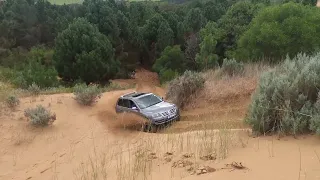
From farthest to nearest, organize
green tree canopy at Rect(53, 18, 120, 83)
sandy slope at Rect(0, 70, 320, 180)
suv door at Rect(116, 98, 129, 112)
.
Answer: green tree canopy at Rect(53, 18, 120, 83) → suv door at Rect(116, 98, 129, 112) → sandy slope at Rect(0, 70, 320, 180)

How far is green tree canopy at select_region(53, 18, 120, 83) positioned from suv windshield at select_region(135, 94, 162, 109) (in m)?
20.6

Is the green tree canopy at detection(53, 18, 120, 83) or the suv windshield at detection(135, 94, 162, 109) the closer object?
the suv windshield at detection(135, 94, 162, 109)

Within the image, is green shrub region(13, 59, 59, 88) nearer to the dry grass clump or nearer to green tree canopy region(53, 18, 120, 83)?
green tree canopy region(53, 18, 120, 83)

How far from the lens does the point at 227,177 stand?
5.92 meters

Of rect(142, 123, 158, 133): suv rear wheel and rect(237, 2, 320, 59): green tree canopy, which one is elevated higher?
rect(237, 2, 320, 59): green tree canopy

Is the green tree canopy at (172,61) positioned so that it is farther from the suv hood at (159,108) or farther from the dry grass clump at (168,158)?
the dry grass clump at (168,158)

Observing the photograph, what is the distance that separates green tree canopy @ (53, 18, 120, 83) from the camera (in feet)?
122

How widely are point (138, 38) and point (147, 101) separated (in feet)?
107

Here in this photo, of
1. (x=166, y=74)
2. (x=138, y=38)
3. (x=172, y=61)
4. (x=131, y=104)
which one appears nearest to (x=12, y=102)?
(x=131, y=104)

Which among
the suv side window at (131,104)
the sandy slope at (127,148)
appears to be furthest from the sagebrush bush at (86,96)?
the suv side window at (131,104)

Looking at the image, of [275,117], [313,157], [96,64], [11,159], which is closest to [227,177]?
[313,157]

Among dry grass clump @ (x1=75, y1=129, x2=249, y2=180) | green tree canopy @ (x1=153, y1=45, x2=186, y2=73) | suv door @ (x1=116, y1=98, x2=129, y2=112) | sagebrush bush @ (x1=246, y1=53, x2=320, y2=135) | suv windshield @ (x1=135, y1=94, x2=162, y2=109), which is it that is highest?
sagebrush bush @ (x1=246, y1=53, x2=320, y2=135)

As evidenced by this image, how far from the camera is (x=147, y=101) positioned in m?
17.0

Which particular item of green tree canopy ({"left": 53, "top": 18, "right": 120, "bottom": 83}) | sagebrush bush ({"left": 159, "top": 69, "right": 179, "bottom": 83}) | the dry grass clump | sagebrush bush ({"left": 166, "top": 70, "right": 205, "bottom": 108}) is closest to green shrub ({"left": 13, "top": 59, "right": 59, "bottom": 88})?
green tree canopy ({"left": 53, "top": 18, "right": 120, "bottom": 83})
